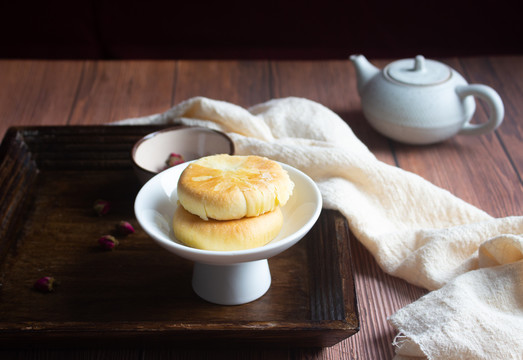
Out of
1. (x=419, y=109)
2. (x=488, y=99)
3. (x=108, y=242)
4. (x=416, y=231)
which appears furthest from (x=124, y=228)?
(x=488, y=99)

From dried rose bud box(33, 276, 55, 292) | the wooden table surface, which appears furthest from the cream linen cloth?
dried rose bud box(33, 276, 55, 292)

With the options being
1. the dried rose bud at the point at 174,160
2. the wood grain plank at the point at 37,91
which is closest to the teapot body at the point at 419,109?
the dried rose bud at the point at 174,160

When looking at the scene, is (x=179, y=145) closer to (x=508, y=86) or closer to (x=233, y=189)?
(x=233, y=189)

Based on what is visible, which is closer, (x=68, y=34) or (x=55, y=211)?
(x=55, y=211)

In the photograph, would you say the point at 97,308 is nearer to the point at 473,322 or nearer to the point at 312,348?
the point at 312,348

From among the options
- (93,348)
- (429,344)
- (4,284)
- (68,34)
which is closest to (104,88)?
(68,34)
